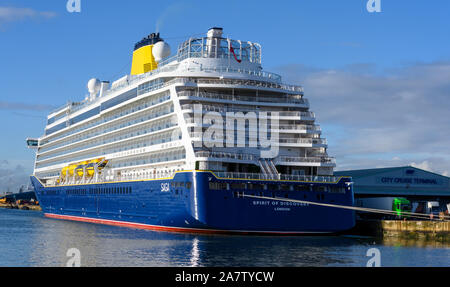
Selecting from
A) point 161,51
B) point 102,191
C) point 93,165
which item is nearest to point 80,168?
point 93,165

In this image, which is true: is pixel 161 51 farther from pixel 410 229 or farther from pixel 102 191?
pixel 410 229

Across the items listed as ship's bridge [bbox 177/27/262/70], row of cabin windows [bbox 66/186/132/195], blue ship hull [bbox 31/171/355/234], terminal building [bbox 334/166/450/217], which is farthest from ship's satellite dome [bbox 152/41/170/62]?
terminal building [bbox 334/166/450/217]

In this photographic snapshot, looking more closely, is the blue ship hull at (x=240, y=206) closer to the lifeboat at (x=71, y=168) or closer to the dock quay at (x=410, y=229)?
the dock quay at (x=410, y=229)

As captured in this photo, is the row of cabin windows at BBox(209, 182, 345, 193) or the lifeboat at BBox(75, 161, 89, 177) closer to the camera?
the row of cabin windows at BBox(209, 182, 345, 193)

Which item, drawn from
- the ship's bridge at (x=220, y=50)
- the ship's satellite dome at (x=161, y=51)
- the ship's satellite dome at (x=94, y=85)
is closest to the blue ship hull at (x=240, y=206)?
the ship's bridge at (x=220, y=50)

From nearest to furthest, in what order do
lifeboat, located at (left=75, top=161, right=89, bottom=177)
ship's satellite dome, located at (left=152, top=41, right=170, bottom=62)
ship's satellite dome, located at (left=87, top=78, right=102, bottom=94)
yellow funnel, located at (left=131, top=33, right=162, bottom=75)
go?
ship's satellite dome, located at (left=152, top=41, right=170, bottom=62)
yellow funnel, located at (left=131, top=33, right=162, bottom=75)
lifeboat, located at (left=75, top=161, right=89, bottom=177)
ship's satellite dome, located at (left=87, top=78, right=102, bottom=94)

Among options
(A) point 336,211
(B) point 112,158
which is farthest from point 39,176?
(A) point 336,211

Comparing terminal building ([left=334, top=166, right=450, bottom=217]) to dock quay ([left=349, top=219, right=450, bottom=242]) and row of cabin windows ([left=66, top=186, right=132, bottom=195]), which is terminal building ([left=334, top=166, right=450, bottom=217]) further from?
row of cabin windows ([left=66, top=186, right=132, bottom=195])

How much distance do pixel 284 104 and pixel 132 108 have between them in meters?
15.9

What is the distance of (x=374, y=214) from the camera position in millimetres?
59125

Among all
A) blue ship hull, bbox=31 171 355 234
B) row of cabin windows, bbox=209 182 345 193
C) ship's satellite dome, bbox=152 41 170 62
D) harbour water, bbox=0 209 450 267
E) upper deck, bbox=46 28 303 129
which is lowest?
harbour water, bbox=0 209 450 267

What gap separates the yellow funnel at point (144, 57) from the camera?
62.8 m

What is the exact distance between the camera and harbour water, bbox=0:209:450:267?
3012 centimetres

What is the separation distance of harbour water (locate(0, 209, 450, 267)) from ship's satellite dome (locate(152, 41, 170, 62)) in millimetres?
21283
